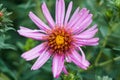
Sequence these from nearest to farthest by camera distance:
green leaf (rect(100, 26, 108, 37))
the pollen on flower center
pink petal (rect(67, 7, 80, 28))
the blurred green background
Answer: pink petal (rect(67, 7, 80, 28)) → the pollen on flower center → the blurred green background → green leaf (rect(100, 26, 108, 37))

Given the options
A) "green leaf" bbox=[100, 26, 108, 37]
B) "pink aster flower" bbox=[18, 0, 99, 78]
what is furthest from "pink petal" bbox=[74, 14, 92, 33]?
"green leaf" bbox=[100, 26, 108, 37]

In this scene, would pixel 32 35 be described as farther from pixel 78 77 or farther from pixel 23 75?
pixel 23 75

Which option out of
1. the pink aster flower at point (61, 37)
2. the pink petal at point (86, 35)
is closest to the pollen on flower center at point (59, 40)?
the pink aster flower at point (61, 37)

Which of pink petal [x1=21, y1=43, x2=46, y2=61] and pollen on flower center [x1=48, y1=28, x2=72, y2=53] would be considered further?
pollen on flower center [x1=48, y1=28, x2=72, y2=53]

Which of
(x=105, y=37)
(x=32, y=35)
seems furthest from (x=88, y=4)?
(x=32, y=35)

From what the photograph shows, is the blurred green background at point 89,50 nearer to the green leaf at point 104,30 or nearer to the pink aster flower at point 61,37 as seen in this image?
the green leaf at point 104,30

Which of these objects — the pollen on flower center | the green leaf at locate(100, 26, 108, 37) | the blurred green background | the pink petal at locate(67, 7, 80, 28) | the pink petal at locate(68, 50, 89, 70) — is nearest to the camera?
the pink petal at locate(68, 50, 89, 70)

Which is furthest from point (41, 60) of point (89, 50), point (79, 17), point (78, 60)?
point (89, 50)

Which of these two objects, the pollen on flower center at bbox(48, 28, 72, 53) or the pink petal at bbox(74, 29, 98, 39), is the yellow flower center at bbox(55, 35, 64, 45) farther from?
the pink petal at bbox(74, 29, 98, 39)

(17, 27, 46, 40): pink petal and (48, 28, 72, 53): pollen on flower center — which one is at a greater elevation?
(17, 27, 46, 40): pink petal
